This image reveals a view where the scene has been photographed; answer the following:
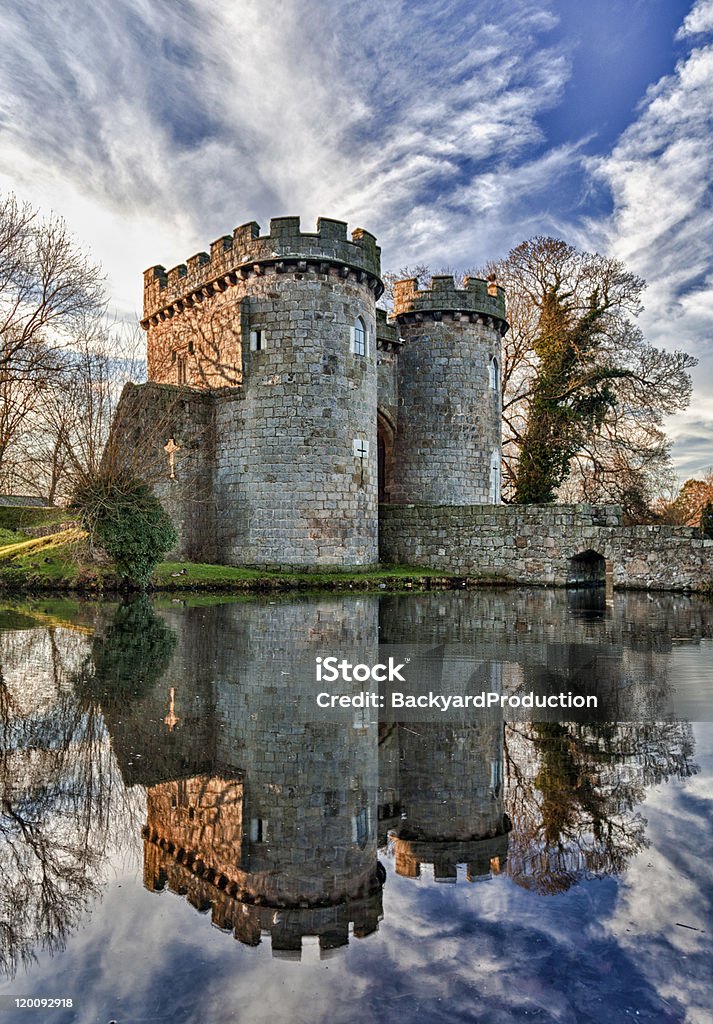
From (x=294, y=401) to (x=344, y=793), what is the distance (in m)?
15.8

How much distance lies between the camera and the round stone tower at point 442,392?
24.0m

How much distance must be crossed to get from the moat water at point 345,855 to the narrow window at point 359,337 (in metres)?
14.3

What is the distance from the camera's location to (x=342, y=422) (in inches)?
767

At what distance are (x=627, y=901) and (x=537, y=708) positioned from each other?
3.07m

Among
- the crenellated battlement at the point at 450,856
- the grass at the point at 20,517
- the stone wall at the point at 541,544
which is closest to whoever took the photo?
the crenellated battlement at the point at 450,856

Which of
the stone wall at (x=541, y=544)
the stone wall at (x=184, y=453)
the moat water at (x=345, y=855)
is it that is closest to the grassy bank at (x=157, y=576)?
the stone wall at (x=184, y=453)

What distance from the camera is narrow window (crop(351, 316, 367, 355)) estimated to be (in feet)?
65.2

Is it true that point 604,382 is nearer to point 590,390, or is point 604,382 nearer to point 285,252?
point 590,390

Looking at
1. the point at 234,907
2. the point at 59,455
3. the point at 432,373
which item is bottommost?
the point at 234,907

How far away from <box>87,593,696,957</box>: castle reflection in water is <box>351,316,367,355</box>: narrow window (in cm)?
1362

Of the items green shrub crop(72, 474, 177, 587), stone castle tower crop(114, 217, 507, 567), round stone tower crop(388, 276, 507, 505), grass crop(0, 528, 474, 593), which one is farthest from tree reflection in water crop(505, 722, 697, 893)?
round stone tower crop(388, 276, 507, 505)

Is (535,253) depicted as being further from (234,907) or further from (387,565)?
(234,907)

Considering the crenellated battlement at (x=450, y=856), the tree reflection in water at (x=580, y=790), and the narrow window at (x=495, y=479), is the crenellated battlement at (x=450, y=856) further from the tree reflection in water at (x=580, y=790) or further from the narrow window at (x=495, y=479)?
the narrow window at (x=495, y=479)

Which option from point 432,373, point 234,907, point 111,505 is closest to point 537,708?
point 234,907
